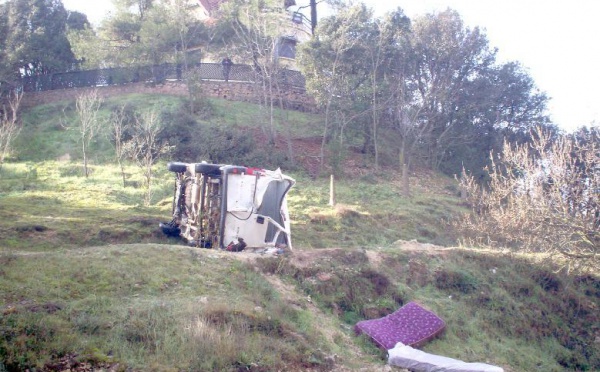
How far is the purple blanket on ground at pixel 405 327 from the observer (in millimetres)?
9156

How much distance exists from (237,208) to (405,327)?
157 inches

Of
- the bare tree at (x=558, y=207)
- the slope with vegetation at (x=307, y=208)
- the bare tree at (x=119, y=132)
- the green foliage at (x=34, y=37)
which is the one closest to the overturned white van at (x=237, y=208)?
the slope with vegetation at (x=307, y=208)

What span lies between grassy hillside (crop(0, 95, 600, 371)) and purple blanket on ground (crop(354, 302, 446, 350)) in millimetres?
219

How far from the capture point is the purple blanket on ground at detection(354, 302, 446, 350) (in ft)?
30.0

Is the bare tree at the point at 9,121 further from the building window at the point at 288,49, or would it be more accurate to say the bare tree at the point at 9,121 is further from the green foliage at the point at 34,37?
the building window at the point at 288,49

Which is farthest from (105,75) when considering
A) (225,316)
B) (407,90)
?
(225,316)

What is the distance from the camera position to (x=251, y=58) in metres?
27.2

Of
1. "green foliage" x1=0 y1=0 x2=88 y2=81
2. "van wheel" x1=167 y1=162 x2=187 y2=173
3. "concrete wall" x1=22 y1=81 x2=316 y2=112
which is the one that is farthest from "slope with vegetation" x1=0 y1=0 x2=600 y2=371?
"van wheel" x1=167 y1=162 x2=187 y2=173

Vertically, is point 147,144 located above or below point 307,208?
above

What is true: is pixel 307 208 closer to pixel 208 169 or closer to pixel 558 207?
pixel 208 169

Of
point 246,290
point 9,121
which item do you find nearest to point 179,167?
point 246,290

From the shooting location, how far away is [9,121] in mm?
23469

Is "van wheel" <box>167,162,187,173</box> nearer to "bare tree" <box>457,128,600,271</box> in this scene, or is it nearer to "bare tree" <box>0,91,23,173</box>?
"bare tree" <box>457,128,600,271</box>

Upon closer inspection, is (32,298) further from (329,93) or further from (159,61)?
(159,61)
